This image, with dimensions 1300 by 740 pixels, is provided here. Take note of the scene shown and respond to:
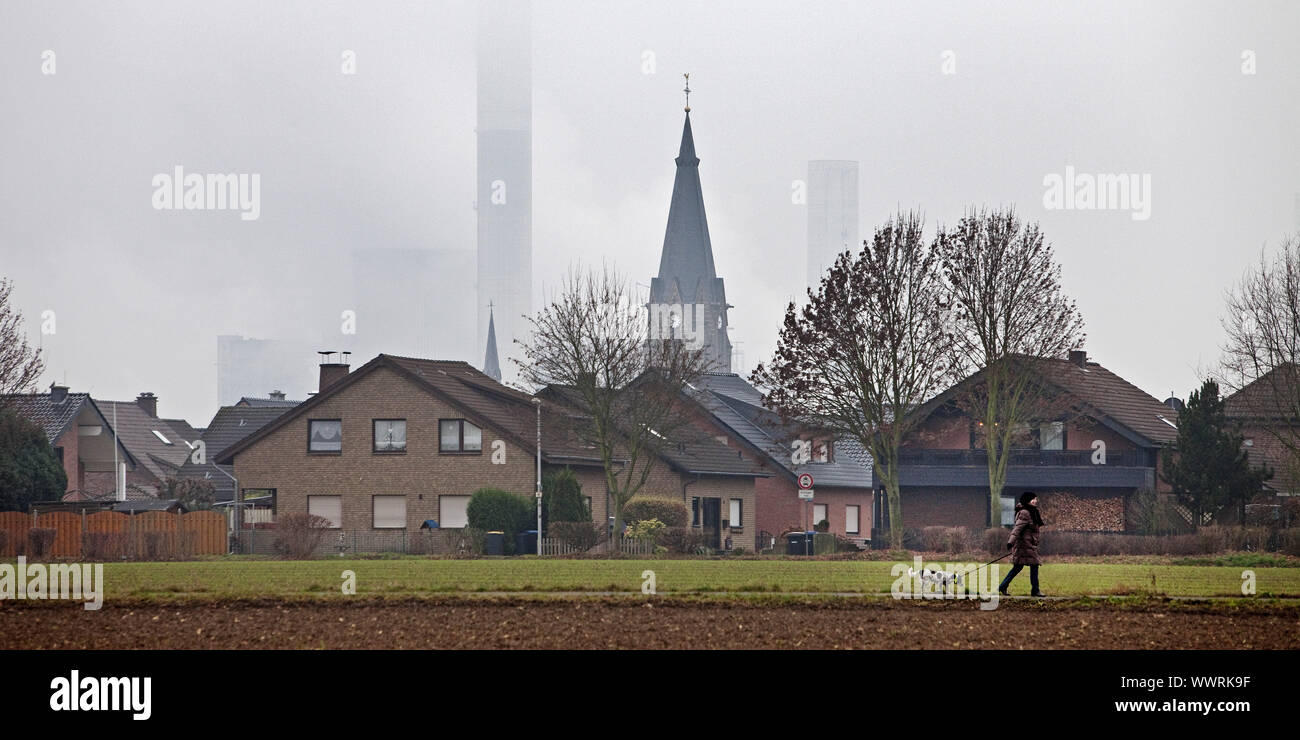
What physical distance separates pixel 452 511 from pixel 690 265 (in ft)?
361

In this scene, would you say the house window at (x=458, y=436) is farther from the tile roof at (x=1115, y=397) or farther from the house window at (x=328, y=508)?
the tile roof at (x=1115, y=397)

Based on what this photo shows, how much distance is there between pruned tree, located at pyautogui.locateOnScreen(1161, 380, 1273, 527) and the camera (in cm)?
4844

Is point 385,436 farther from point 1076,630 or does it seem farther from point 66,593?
point 1076,630

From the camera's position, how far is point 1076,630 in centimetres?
1725

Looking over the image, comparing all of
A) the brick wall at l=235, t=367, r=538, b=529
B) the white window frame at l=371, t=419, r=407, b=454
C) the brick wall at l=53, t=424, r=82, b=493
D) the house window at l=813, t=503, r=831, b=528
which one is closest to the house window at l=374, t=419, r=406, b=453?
the white window frame at l=371, t=419, r=407, b=454

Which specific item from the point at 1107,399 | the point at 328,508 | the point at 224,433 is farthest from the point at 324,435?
the point at 1107,399

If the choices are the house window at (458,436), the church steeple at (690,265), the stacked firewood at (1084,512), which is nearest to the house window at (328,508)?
the house window at (458,436)

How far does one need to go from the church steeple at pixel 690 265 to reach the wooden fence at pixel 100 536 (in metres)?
115

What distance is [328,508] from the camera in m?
53.8

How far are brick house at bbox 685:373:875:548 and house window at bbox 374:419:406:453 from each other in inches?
473

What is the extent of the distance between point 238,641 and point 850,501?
5560 cm

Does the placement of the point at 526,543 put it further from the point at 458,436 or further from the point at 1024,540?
the point at 1024,540

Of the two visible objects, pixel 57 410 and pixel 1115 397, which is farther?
pixel 57 410

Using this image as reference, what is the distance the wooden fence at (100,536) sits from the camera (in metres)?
39.9
